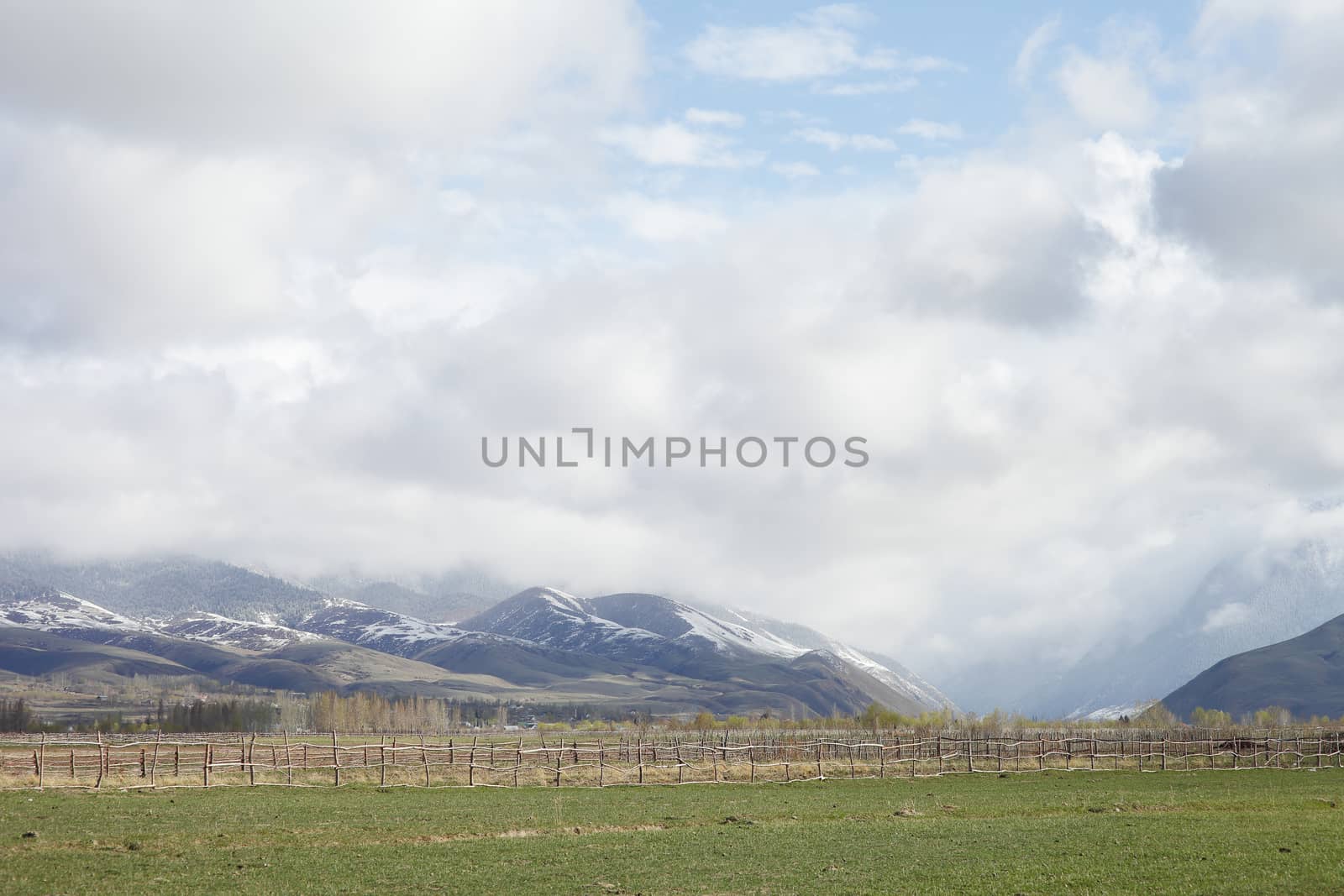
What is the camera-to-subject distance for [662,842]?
134 feet

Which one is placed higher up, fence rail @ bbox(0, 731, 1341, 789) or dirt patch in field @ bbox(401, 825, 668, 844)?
dirt patch in field @ bbox(401, 825, 668, 844)

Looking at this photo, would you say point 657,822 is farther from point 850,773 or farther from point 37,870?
point 850,773

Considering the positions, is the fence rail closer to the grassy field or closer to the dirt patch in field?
the grassy field

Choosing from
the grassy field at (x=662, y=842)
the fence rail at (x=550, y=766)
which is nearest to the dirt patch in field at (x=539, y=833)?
the grassy field at (x=662, y=842)

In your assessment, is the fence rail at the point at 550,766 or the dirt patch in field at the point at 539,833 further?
the fence rail at the point at 550,766

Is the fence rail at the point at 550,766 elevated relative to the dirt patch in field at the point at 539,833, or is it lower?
lower

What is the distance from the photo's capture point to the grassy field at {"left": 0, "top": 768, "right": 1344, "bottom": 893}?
31156mm

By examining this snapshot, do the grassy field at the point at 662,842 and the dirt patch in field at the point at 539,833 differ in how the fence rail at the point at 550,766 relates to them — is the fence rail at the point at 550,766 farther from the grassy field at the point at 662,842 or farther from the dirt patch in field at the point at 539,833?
the dirt patch in field at the point at 539,833

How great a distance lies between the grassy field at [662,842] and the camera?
102ft

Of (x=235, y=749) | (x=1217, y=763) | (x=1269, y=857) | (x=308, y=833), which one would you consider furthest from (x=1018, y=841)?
(x=235, y=749)

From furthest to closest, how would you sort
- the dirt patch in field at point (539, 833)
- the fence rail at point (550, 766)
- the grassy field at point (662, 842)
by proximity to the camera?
the fence rail at point (550, 766)
the dirt patch in field at point (539, 833)
the grassy field at point (662, 842)

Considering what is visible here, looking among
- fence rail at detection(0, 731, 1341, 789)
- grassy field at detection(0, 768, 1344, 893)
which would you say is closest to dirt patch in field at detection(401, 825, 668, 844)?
grassy field at detection(0, 768, 1344, 893)

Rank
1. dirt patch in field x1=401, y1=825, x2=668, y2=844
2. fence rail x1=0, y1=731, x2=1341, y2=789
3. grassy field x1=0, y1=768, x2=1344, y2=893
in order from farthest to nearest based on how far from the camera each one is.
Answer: fence rail x1=0, y1=731, x2=1341, y2=789
dirt patch in field x1=401, y1=825, x2=668, y2=844
grassy field x1=0, y1=768, x2=1344, y2=893

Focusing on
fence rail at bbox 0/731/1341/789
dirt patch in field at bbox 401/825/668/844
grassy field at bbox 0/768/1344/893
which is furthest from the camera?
fence rail at bbox 0/731/1341/789
